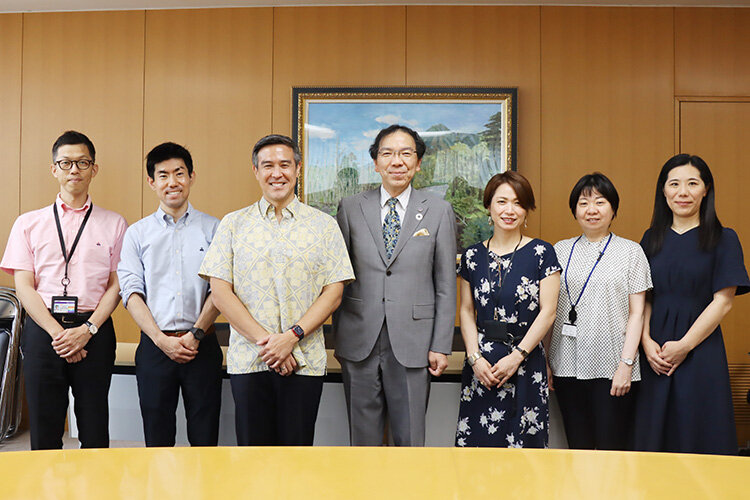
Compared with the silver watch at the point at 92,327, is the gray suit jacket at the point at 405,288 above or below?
above

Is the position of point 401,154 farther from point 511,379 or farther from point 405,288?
point 511,379

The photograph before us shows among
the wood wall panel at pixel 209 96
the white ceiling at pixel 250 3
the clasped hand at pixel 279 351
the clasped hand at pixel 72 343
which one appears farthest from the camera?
the wood wall panel at pixel 209 96

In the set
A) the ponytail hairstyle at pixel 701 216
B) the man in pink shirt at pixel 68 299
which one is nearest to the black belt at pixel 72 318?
the man in pink shirt at pixel 68 299

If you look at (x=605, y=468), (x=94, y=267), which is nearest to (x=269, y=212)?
(x=94, y=267)

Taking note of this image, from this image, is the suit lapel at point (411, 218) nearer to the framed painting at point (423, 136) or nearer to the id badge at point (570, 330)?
the id badge at point (570, 330)

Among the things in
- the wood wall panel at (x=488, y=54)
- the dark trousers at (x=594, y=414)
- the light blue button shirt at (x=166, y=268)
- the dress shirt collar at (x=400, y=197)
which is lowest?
the dark trousers at (x=594, y=414)

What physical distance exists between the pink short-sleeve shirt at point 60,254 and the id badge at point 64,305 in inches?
1.4

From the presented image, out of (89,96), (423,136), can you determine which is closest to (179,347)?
(423,136)

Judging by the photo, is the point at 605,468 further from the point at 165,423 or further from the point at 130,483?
the point at 165,423

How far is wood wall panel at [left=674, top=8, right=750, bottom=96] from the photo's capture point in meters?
4.56

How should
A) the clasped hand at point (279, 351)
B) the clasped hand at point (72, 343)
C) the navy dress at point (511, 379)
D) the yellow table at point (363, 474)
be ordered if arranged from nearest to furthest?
the yellow table at point (363, 474), the clasped hand at point (279, 351), the navy dress at point (511, 379), the clasped hand at point (72, 343)

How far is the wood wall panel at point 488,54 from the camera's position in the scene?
458cm

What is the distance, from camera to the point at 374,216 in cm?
258

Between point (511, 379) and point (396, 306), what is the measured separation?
1.90 feet
